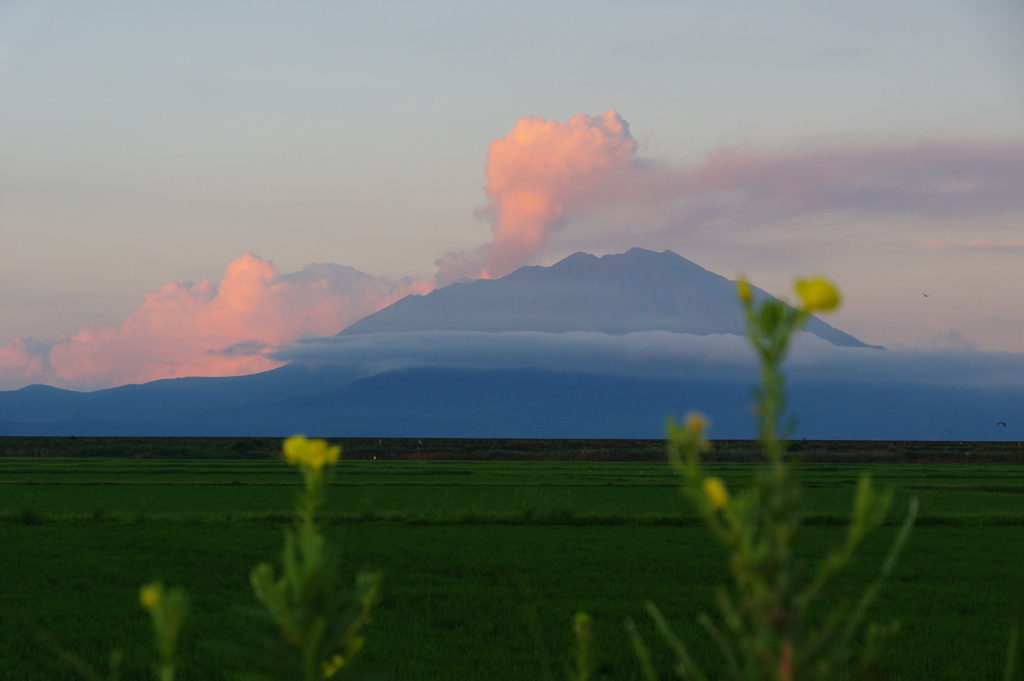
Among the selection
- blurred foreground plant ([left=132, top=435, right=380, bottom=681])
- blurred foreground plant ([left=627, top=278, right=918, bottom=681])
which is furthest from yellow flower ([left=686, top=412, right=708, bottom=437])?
blurred foreground plant ([left=132, top=435, right=380, bottom=681])

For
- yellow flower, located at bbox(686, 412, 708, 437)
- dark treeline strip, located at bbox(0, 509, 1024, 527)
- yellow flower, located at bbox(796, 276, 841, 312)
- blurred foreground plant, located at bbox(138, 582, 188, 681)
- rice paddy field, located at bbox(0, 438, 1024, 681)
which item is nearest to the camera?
yellow flower, located at bbox(796, 276, 841, 312)

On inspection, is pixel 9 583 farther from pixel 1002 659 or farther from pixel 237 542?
pixel 1002 659

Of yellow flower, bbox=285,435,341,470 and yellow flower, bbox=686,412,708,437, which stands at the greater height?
yellow flower, bbox=686,412,708,437

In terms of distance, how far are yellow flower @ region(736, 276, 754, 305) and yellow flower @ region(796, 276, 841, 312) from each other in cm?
13

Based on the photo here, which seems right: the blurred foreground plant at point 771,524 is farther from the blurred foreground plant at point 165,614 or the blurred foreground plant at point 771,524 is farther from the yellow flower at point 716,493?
the blurred foreground plant at point 165,614

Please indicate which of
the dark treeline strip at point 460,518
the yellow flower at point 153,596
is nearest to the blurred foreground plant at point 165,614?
the yellow flower at point 153,596

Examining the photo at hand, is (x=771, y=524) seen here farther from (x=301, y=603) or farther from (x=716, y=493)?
(x=301, y=603)

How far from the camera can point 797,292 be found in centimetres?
99

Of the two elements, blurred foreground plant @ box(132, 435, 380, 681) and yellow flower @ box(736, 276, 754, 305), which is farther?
blurred foreground plant @ box(132, 435, 380, 681)

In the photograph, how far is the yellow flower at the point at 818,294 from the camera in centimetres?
95

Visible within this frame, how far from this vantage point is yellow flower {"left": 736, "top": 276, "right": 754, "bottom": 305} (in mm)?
1120

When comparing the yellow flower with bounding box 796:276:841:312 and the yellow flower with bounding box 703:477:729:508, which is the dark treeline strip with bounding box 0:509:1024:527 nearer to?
the yellow flower with bounding box 703:477:729:508

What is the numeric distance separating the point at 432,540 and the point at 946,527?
62.7 feet

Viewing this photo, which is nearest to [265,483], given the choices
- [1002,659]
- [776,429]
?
[1002,659]
